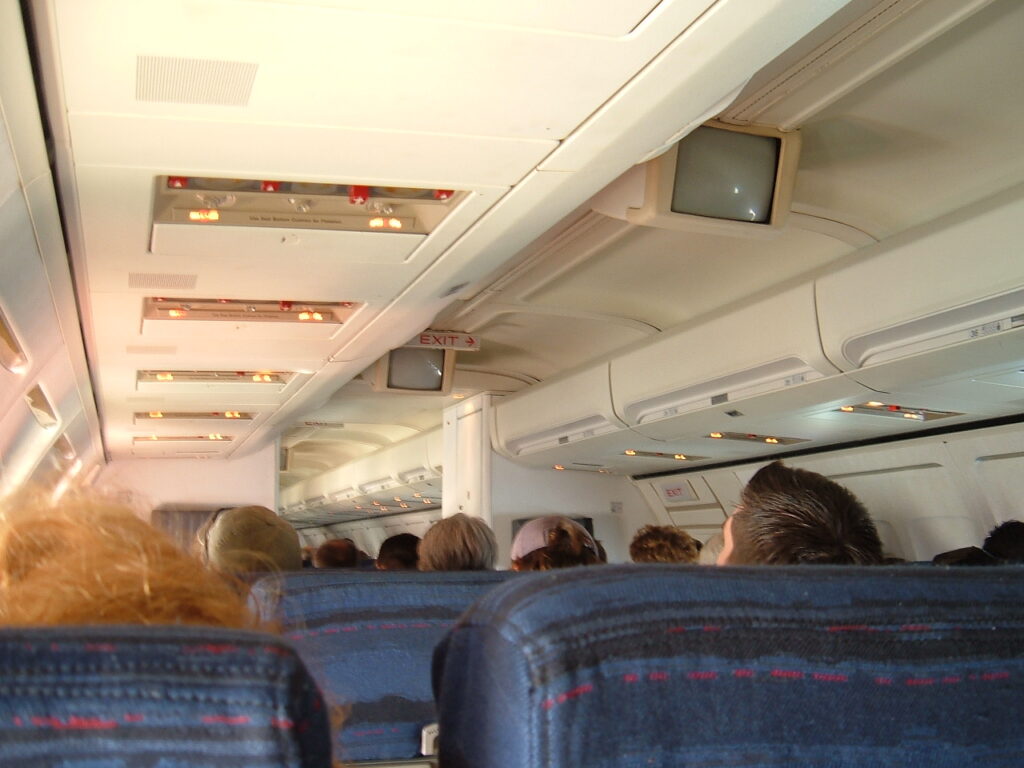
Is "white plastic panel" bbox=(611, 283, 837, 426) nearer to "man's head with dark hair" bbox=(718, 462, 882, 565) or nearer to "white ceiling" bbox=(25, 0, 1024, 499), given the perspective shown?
"white ceiling" bbox=(25, 0, 1024, 499)

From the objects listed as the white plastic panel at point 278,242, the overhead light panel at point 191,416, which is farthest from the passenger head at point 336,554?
the white plastic panel at point 278,242

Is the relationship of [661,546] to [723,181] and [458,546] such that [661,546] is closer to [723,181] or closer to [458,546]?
[458,546]

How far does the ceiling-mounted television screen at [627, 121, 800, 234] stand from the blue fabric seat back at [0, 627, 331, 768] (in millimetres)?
3322

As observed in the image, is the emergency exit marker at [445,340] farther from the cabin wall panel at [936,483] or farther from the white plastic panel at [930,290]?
the white plastic panel at [930,290]

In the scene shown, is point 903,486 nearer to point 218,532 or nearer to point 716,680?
point 218,532

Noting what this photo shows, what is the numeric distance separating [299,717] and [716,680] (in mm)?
387

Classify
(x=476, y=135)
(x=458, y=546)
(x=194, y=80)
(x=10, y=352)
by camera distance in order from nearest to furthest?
(x=194, y=80)
(x=476, y=135)
(x=458, y=546)
(x=10, y=352)

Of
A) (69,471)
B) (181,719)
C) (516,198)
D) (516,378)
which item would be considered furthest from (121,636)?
(69,471)

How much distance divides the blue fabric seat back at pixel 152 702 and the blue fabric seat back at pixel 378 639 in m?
1.45

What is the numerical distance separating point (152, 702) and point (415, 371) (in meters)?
6.87

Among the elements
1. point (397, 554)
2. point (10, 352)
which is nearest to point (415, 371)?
point (397, 554)

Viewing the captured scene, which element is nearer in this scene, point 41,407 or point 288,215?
point 288,215

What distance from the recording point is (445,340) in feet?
23.9

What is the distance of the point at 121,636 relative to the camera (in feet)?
2.00
